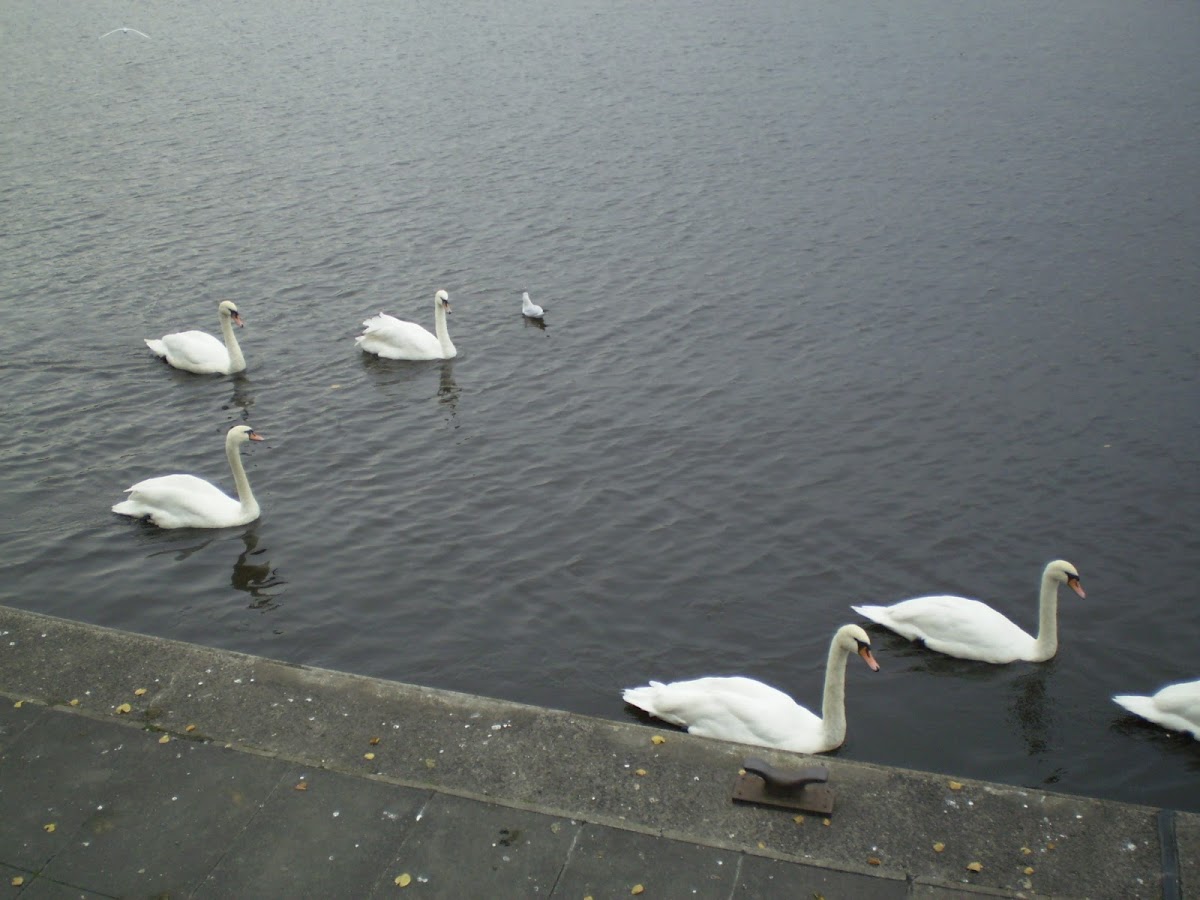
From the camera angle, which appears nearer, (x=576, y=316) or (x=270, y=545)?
(x=270, y=545)

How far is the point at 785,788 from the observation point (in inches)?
260

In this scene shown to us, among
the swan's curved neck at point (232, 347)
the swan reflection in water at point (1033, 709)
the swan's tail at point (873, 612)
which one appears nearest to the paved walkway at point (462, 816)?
the swan reflection in water at point (1033, 709)

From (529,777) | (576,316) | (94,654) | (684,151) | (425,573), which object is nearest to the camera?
(529,777)

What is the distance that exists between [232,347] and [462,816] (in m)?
11.4

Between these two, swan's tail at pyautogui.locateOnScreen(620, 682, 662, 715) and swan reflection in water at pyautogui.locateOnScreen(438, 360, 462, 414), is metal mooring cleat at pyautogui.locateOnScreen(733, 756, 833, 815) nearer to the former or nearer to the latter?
swan's tail at pyautogui.locateOnScreen(620, 682, 662, 715)

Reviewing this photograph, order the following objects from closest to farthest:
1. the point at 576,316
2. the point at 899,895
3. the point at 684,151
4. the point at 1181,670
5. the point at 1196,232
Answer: the point at 899,895
the point at 1181,670
the point at 576,316
the point at 1196,232
the point at 684,151

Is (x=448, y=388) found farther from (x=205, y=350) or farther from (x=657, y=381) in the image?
(x=205, y=350)

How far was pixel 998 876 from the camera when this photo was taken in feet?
20.2

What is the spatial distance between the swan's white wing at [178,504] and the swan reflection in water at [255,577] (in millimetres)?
416

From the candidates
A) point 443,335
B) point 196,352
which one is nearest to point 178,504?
point 196,352

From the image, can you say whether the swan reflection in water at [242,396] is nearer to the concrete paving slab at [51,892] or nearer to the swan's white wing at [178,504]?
the swan's white wing at [178,504]

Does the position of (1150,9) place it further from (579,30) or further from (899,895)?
(899,895)

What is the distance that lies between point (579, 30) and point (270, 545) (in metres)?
30.3

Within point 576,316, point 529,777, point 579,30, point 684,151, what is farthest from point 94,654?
point 579,30
